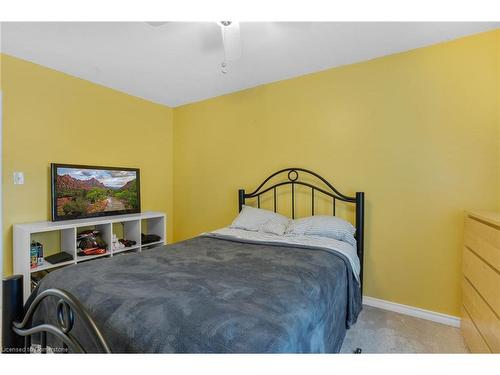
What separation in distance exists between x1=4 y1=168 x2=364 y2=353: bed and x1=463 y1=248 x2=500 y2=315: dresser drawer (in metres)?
0.71

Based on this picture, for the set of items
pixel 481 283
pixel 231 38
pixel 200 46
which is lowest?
pixel 481 283

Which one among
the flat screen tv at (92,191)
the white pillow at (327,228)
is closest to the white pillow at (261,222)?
the white pillow at (327,228)

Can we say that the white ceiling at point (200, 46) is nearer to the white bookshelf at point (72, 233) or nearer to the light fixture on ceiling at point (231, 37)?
the light fixture on ceiling at point (231, 37)

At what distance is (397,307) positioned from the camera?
7.24 feet

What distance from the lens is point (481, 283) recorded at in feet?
5.01

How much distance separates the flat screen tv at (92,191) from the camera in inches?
98.4

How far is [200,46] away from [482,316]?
8.91 feet

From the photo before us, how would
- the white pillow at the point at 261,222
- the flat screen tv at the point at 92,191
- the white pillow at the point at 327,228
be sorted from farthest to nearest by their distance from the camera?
the flat screen tv at the point at 92,191
the white pillow at the point at 261,222
the white pillow at the point at 327,228

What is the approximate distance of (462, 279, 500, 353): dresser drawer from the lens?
1.29 metres

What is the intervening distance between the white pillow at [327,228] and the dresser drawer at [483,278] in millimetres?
751

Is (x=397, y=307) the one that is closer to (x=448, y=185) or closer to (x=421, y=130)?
(x=448, y=185)

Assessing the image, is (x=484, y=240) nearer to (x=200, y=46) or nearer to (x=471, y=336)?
(x=471, y=336)

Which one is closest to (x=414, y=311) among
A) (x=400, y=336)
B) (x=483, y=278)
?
(x=400, y=336)
